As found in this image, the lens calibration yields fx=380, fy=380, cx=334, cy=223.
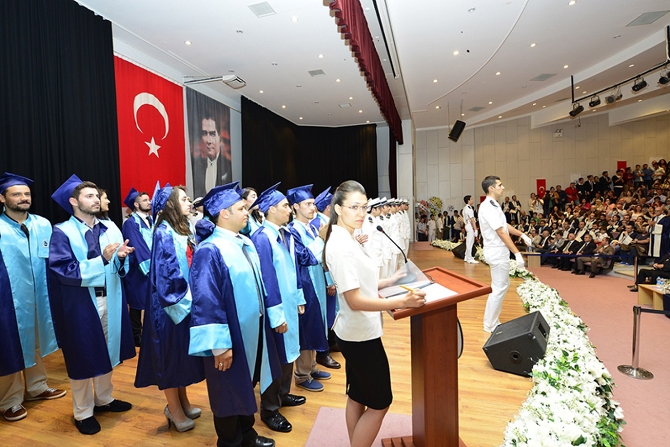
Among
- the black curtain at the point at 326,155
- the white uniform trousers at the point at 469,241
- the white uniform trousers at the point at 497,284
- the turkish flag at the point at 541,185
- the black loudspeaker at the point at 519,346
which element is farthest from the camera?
the turkish flag at the point at 541,185

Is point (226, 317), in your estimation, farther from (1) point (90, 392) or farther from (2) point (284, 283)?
(1) point (90, 392)

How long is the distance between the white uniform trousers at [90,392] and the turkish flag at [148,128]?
4.99m

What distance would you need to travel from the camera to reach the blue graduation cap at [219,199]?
2211mm

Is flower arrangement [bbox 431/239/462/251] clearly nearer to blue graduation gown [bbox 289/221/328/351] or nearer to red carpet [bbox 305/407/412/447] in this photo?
blue graduation gown [bbox 289/221/328/351]

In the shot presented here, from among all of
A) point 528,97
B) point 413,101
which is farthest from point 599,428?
point 528,97

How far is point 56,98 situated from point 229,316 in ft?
17.1

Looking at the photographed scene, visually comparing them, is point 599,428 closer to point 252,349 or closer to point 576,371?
point 576,371

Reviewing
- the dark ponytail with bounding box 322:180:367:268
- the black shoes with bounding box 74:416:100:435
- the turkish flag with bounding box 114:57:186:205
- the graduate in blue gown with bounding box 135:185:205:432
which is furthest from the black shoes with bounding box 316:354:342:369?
the turkish flag with bounding box 114:57:186:205

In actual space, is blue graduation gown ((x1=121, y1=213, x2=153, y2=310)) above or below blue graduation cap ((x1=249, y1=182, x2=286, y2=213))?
below

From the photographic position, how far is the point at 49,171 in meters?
5.22

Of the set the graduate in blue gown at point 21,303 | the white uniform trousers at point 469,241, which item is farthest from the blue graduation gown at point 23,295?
the white uniform trousers at point 469,241

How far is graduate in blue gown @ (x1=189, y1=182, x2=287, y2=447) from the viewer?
A: 2014 millimetres

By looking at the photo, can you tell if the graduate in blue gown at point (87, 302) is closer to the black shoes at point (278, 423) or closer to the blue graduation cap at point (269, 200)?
the blue graduation cap at point (269, 200)

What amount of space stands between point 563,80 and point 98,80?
1242 centimetres
